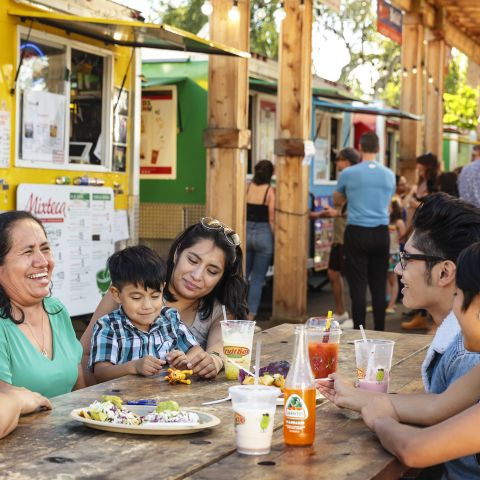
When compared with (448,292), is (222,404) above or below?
below

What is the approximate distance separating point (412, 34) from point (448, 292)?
44.8 feet

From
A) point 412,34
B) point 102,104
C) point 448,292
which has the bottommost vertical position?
point 448,292

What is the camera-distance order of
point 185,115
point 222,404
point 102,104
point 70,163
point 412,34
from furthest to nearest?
1. point 412,34
2. point 185,115
3. point 102,104
4. point 70,163
5. point 222,404

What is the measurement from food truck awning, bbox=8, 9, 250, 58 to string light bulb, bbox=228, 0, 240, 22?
59 centimetres

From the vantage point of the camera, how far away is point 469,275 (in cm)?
249

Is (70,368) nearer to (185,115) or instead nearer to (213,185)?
(213,185)

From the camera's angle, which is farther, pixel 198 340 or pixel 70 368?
pixel 198 340

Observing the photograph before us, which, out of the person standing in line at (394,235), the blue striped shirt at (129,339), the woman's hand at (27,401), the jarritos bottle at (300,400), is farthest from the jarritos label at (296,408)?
the person standing in line at (394,235)

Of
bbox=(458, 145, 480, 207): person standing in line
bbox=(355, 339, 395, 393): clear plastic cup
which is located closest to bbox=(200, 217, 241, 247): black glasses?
bbox=(355, 339, 395, 393): clear plastic cup

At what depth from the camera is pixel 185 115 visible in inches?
465

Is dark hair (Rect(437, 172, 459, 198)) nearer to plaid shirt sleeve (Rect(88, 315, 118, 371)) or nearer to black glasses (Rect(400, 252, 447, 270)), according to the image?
plaid shirt sleeve (Rect(88, 315, 118, 371))

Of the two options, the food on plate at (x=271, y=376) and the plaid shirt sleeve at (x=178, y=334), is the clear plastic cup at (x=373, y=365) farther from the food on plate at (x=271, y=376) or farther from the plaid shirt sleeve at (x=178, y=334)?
the plaid shirt sleeve at (x=178, y=334)

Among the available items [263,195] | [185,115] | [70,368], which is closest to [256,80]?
[185,115]

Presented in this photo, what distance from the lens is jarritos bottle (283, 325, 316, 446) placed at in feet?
8.48
